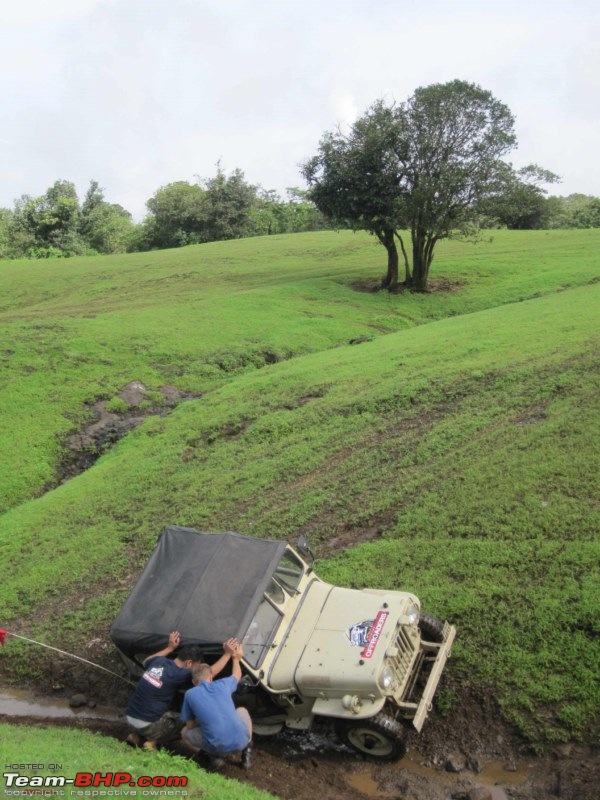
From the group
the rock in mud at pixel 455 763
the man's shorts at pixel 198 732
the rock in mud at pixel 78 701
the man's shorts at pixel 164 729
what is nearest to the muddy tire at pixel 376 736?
the rock in mud at pixel 455 763

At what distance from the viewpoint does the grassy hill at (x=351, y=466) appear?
937 centimetres

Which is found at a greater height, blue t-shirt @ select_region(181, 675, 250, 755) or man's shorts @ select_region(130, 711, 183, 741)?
blue t-shirt @ select_region(181, 675, 250, 755)

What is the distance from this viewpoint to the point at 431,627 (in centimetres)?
866

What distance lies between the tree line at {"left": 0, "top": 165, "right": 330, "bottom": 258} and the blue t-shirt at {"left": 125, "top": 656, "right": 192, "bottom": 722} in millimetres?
60071

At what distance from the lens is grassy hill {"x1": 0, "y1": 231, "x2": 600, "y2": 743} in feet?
30.7

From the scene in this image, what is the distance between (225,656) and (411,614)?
227cm

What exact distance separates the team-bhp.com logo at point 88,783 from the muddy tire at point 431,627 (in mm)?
3432

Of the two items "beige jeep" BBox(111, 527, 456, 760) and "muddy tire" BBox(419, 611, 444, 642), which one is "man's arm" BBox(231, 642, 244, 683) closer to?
"beige jeep" BBox(111, 527, 456, 760)

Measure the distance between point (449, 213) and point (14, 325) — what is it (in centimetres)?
2042

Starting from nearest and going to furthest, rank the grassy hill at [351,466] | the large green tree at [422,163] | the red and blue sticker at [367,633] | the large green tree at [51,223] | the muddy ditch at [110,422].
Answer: the red and blue sticker at [367,633] → the grassy hill at [351,466] → the muddy ditch at [110,422] → the large green tree at [422,163] → the large green tree at [51,223]

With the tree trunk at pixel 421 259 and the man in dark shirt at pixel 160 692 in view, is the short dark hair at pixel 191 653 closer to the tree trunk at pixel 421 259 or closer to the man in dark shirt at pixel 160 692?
the man in dark shirt at pixel 160 692

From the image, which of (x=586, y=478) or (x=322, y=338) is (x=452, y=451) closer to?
(x=586, y=478)

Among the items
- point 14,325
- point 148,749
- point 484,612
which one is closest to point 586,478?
point 484,612

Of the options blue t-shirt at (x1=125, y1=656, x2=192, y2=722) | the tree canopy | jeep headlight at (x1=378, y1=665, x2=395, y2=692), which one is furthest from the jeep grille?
the tree canopy
